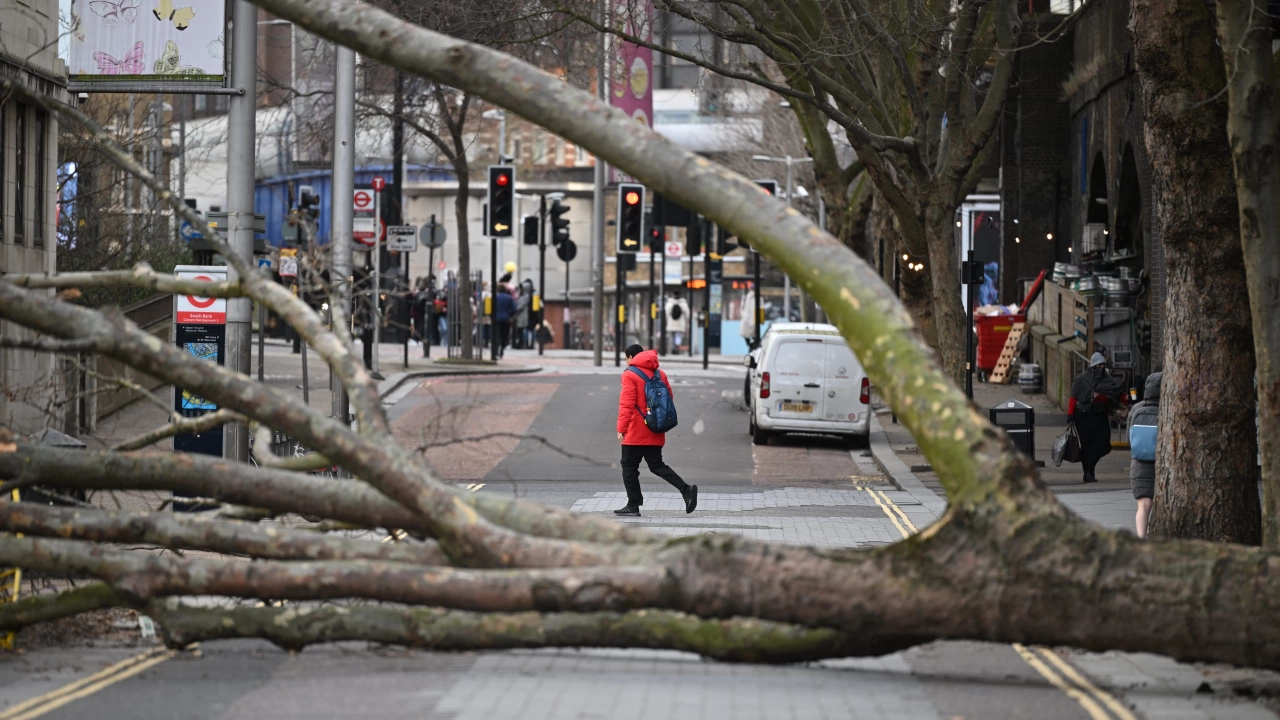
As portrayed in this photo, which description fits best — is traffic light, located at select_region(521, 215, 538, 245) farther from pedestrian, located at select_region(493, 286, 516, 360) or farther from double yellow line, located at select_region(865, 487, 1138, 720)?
double yellow line, located at select_region(865, 487, 1138, 720)

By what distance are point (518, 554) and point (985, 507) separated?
6.66ft

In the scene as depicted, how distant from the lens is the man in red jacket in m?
15.1

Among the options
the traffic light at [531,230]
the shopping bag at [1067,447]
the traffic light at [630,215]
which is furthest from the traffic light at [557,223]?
the shopping bag at [1067,447]

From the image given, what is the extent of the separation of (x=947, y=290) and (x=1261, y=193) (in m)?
11.3

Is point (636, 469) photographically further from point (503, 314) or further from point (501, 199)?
point (503, 314)

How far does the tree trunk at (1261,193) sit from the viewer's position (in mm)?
9406

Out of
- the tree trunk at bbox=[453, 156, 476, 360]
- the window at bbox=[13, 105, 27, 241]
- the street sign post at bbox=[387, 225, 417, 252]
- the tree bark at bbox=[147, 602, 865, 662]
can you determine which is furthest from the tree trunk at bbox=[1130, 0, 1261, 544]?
the tree trunk at bbox=[453, 156, 476, 360]

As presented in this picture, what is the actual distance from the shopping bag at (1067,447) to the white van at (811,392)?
5030mm

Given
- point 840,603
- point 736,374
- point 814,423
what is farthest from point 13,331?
point 736,374

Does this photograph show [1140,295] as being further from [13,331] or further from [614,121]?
[614,121]

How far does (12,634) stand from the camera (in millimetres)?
8305

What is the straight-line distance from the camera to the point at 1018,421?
734 inches

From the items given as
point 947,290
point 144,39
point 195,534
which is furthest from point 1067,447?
point 195,534

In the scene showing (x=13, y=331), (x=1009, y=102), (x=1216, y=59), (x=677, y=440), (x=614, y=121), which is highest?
(x=1009, y=102)
